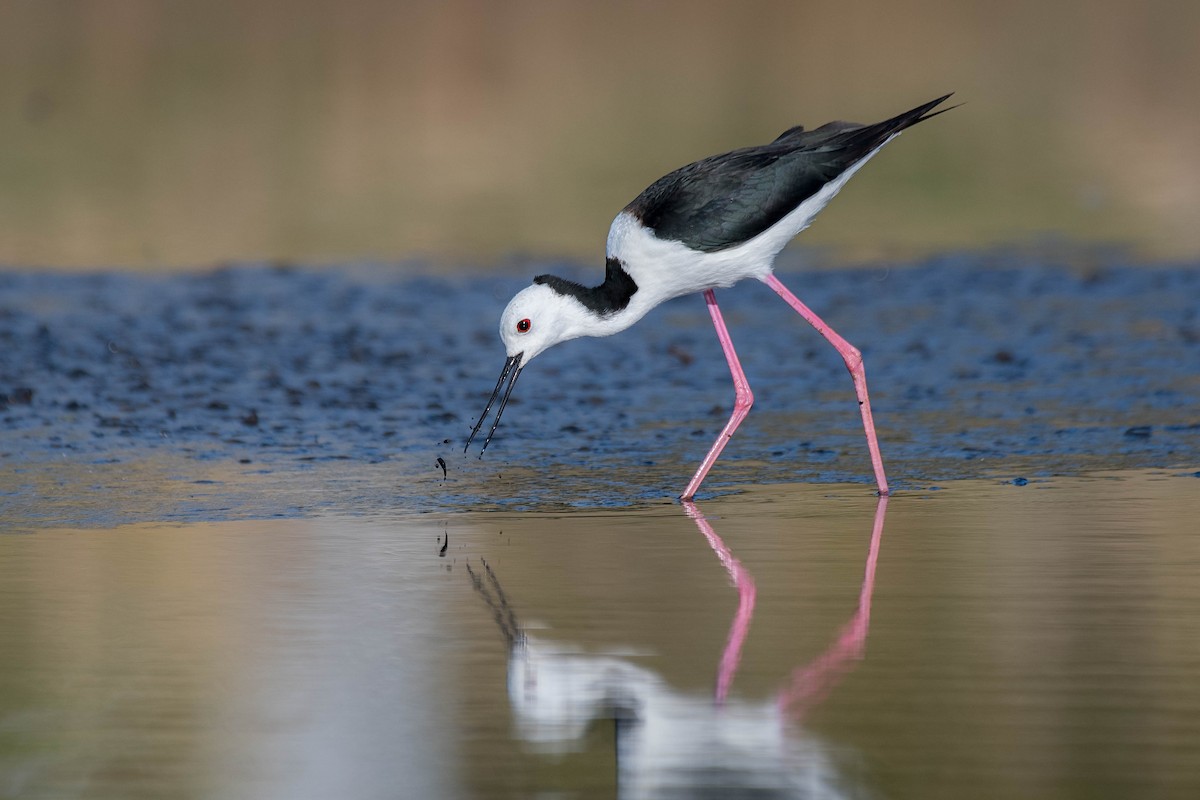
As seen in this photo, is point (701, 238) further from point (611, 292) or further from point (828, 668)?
point (828, 668)

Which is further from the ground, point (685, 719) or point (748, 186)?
point (748, 186)

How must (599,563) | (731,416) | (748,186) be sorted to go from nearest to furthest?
(599,563) < (748,186) < (731,416)

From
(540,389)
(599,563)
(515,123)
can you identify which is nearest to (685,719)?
(599,563)

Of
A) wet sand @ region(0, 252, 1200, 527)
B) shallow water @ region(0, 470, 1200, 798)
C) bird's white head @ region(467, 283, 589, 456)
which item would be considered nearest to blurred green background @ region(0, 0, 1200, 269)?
wet sand @ region(0, 252, 1200, 527)

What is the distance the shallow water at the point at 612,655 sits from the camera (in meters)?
4.15

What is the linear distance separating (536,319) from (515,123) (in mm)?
11582

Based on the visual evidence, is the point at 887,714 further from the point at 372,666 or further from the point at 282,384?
the point at 282,384

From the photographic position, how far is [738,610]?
5.48 meters

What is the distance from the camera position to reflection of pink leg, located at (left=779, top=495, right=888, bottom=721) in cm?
457

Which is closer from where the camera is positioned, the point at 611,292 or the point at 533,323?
the point at 533,323

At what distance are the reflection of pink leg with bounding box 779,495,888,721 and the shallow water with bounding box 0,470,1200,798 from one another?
0.04ft

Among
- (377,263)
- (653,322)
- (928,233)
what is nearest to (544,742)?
(653,322)

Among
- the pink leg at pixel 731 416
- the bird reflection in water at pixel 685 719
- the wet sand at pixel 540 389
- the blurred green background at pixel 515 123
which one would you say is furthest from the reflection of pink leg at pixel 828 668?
the blurred green background at pixel 515 123

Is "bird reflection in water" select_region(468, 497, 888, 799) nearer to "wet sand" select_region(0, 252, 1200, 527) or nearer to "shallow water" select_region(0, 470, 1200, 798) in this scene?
"shallow water" select_region(0, 470, 1200, 798)
